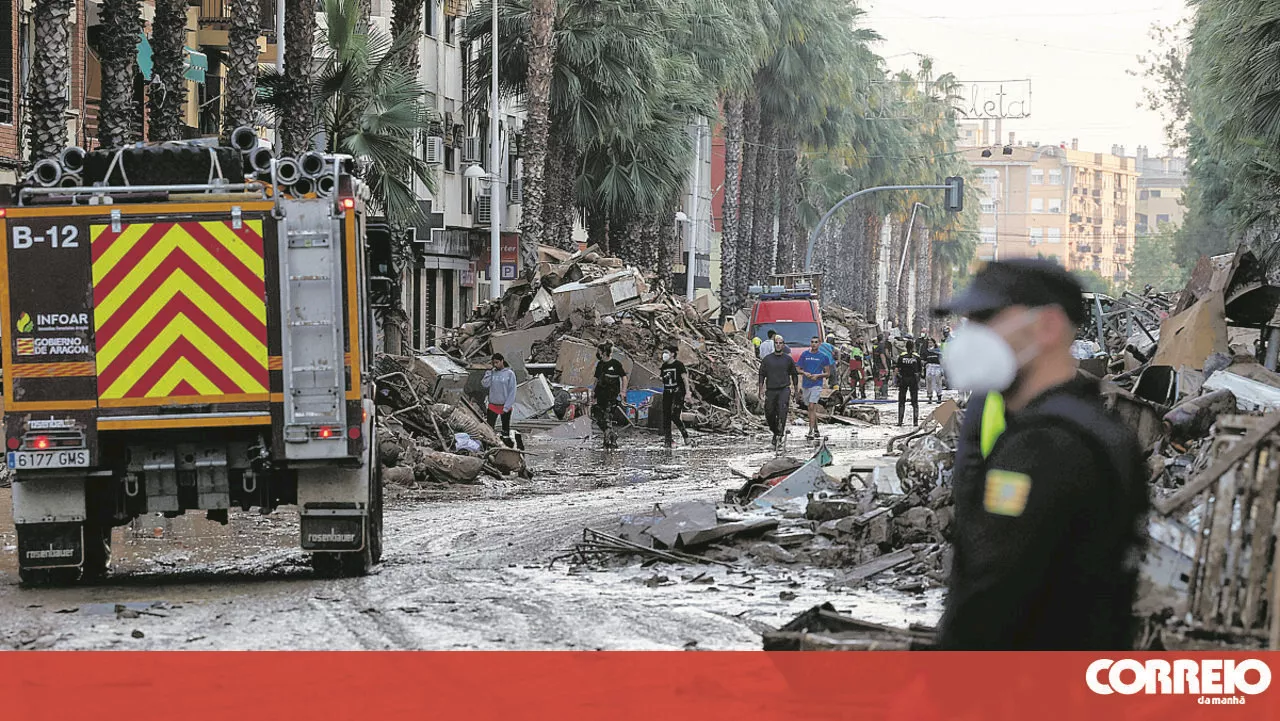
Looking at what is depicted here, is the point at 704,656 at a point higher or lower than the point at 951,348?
lower

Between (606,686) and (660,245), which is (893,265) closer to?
(660,245)

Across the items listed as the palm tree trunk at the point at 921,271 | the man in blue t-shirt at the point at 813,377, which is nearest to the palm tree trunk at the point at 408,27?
the man in blue t-shirt at the point at 813,377

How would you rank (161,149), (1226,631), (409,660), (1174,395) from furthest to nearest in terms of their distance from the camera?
1. (1174,395)
2. (161,149)
3. (409,660)
4. (1226,631)

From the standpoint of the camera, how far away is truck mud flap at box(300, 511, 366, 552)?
12250mm

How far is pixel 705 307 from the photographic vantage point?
45.8m

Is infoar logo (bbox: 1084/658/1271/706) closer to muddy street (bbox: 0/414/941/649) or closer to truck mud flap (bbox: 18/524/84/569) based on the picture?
muddy street (bbox: 0/414/941/649)

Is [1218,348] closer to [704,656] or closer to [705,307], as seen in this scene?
[704,656]

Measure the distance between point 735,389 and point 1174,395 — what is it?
18111 millimetres

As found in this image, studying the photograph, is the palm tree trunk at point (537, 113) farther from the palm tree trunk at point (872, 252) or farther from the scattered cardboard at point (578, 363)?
the palm tree trunk at point (872, 252)

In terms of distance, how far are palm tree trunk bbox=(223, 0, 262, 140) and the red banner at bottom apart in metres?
15.4

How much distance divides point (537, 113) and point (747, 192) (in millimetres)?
19696

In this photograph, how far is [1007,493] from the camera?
12.2ft

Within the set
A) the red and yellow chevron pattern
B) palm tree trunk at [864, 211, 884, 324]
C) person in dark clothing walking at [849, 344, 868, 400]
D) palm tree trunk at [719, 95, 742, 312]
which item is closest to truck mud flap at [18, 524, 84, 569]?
the red and yellow chevron pattern

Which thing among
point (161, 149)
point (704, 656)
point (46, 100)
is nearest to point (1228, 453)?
point (704, 656)
